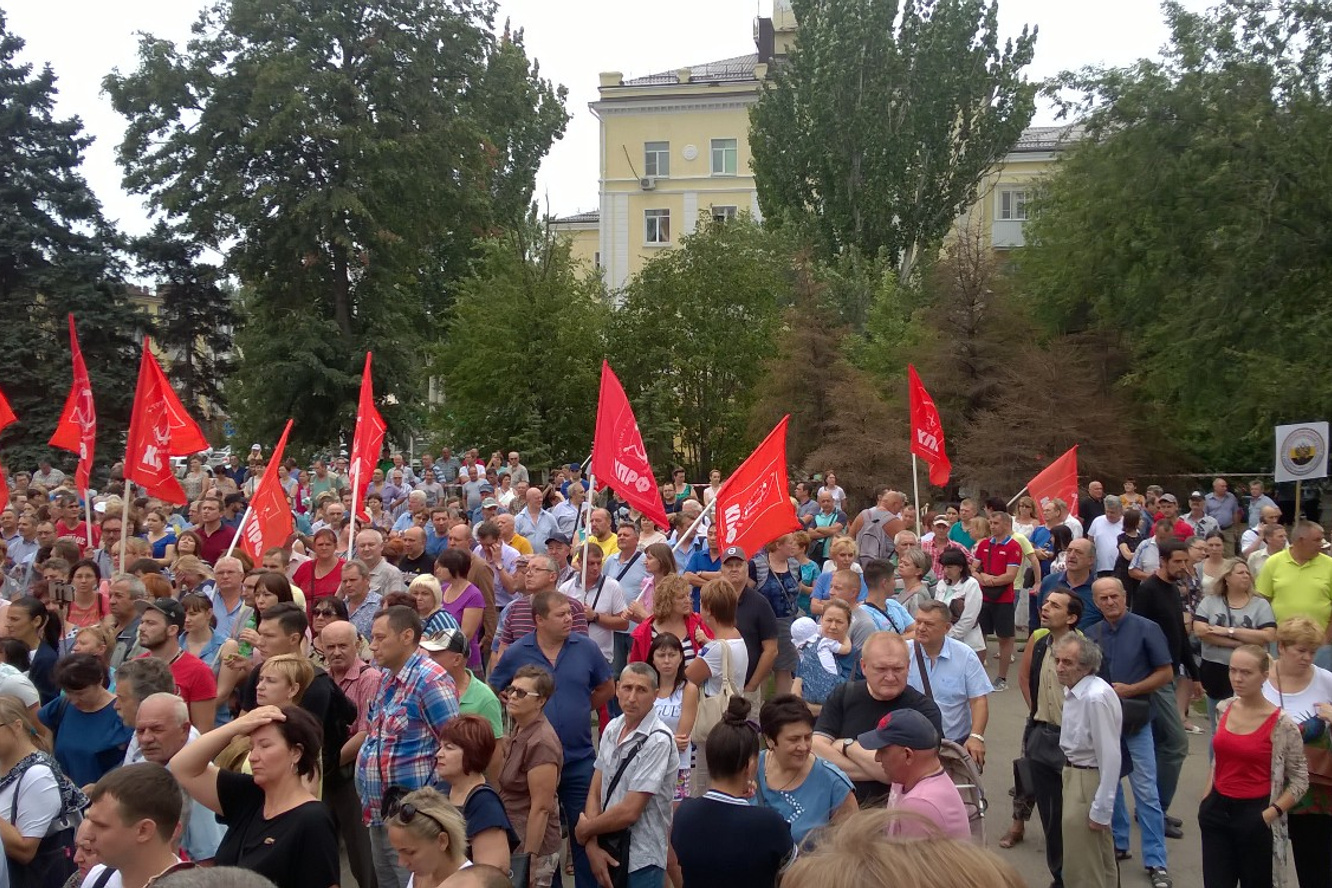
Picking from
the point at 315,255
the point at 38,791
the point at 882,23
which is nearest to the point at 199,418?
the point at 315,255

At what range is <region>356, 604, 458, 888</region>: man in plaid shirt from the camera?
5809 millimetres

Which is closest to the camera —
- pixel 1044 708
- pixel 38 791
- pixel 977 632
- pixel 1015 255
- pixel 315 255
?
pixel 38 791

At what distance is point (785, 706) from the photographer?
→ 17.3 ft

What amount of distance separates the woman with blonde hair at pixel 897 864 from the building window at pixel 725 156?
56.4m

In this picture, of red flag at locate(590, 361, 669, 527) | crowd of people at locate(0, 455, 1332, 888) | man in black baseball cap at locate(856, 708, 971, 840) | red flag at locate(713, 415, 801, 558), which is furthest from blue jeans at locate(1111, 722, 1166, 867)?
red flag at locate(590, 361, 669, 527)

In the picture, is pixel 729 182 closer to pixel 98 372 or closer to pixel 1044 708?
pixel 98 372

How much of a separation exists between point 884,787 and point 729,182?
53005 mm

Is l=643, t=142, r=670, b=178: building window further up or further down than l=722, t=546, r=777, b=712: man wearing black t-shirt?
further up

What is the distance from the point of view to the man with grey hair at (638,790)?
18.8 ft

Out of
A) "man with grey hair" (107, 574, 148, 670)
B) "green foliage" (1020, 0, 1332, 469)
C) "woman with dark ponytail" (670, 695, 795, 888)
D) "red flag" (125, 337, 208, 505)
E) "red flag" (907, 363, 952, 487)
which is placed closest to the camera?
"woman with dark ponytail" (670, 695, 795, 888)

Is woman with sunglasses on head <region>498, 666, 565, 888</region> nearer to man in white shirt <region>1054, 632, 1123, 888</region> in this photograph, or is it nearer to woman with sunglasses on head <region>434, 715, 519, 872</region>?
woman with sunglasses on head <region>434, 715, 519, 872</region>

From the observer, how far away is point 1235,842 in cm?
630

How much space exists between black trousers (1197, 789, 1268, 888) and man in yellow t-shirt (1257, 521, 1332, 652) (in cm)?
349

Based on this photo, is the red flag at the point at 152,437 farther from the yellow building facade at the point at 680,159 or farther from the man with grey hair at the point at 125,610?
the yellow building facade at the point at 680,159
